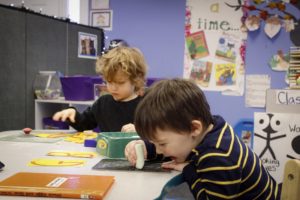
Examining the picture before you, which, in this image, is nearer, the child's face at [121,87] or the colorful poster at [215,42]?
the child's face at [121,87]

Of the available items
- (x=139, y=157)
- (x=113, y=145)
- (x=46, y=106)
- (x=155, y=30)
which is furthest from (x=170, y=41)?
(x=139, y=157)

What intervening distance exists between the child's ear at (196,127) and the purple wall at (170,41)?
7.54 ft

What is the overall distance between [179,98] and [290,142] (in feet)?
4.63

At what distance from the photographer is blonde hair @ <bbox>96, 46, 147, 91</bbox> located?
1361 millimetres

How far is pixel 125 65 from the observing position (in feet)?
4.51

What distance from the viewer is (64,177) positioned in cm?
→ 76

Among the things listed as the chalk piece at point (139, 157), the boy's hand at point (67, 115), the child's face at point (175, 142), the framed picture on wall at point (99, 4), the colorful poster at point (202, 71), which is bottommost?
the chalk piece at point (139, 157)

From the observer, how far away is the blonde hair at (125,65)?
53.6 inches

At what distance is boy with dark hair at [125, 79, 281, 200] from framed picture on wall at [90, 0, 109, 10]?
2.72m

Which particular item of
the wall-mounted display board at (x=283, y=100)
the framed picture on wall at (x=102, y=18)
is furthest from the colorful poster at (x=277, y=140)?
the framed picture on wall at (x=102, y=18)

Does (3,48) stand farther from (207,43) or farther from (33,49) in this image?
(207,43)

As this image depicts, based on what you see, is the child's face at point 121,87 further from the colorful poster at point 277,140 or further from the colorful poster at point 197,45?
the colorful poster at point 197,45

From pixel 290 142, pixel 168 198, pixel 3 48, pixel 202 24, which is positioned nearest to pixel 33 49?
pixel 3 48

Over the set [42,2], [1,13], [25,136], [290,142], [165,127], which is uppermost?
[42,2]
